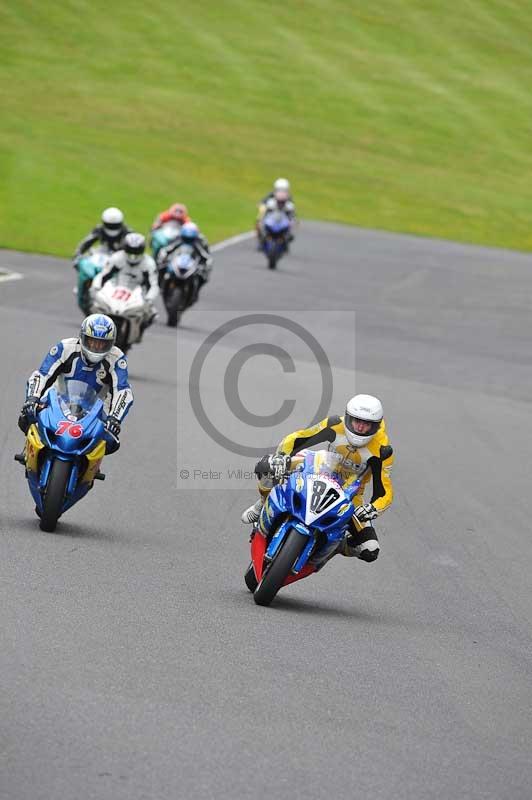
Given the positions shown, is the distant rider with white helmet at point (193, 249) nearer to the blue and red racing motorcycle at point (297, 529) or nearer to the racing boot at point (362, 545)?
the racing boot at point (362, 545)

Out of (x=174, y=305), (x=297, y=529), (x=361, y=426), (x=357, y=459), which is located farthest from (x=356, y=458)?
(x=174, y=305)

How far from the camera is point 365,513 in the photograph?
10531 millimetres

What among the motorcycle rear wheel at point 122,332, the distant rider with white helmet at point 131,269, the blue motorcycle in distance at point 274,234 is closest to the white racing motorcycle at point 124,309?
the motorcycle rear wheel at point 122,332

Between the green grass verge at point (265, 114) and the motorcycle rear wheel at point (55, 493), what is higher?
the motorcycle rear wheel at point (55, 493)

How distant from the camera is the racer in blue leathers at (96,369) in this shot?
40.1 ft

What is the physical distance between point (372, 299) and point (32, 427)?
25.9 m

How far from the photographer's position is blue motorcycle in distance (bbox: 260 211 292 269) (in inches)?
1624

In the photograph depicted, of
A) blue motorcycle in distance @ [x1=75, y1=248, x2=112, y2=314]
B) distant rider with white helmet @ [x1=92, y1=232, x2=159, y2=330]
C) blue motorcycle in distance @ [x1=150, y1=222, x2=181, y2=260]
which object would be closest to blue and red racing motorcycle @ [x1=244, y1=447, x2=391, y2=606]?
distant rider with white helmet @ [x1=92, y1=232, x2=159, y2=330]

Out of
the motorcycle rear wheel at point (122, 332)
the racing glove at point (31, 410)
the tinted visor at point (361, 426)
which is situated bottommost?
the motorcycle rear wheel at point (122, 332)

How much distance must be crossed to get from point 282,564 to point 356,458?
120cm

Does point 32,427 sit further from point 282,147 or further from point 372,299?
point 282,147

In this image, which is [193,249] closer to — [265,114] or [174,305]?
[174,305]

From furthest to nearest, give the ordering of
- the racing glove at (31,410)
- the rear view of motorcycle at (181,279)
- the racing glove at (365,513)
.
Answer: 1. the rear view of motorcycle at (181,279)
2. the racing glove at (31,410)
3. the racing glove at (365,513)

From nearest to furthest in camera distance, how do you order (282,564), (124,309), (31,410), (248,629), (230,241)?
(248,629) < (282,564) < (31,410) < (124,309) < (230,241)
